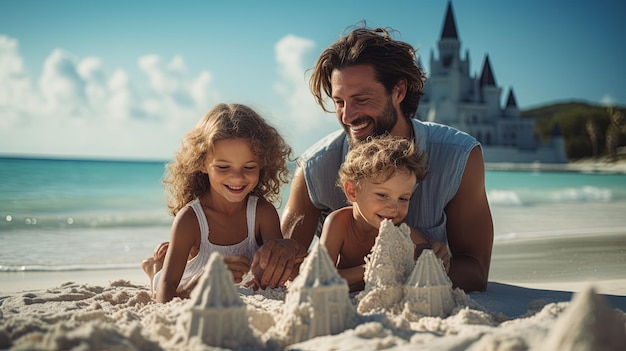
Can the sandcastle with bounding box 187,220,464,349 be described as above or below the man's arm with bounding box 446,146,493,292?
below

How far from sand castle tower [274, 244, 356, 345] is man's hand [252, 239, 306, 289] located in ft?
4.69

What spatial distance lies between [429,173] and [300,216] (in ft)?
4.06

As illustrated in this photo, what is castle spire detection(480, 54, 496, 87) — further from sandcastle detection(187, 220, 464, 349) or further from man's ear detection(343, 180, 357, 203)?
sandcastle detection(187, 220, 464, 349)

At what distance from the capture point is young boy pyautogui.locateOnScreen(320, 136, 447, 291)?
3.74m

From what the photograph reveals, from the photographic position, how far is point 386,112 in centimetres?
483

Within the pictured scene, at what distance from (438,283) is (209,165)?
201 cm

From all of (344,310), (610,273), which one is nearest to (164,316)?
(344,310)

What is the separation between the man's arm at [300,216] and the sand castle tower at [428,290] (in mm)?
2273

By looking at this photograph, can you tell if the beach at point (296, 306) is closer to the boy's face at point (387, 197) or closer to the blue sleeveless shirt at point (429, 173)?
the boy's face at point (387, 197)

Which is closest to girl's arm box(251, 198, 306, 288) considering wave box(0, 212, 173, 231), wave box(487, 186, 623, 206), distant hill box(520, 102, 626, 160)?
wave box(0, 212, 173, 231)

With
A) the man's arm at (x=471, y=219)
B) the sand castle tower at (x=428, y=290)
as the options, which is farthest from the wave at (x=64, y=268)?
the sand castle tower at (x=428, y=290)

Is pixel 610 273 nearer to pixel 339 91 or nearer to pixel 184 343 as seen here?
pixel 339 91

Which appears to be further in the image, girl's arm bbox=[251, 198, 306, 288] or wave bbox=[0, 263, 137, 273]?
wave bbox=[0, 263, 137, 273]

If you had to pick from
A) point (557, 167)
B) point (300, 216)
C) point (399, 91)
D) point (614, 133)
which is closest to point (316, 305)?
point (300, 216)
